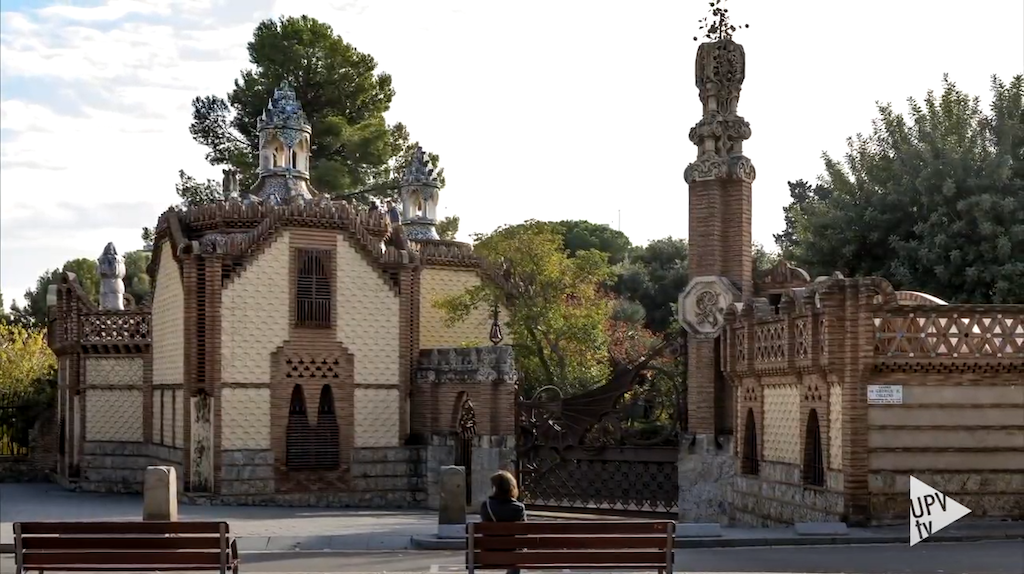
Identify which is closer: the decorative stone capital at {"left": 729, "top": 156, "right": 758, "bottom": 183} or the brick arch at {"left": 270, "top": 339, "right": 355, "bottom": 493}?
the decorative stone capital at {"left": 729, "top": 156, "right": 758, "bottom": 183}

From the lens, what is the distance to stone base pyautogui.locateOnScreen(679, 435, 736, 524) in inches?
933

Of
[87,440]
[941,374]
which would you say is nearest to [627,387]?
[941,374]

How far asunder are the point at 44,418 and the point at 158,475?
16.7 meters

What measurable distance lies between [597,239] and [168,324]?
3960cm

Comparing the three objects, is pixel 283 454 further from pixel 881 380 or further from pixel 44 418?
pixel 881 380

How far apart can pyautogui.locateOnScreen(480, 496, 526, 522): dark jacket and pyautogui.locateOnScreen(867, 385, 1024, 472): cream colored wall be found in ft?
26.1

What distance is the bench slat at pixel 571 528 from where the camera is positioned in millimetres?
11625

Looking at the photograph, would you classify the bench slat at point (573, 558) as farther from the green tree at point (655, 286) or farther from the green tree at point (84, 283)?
the green tree at point (84, 283)

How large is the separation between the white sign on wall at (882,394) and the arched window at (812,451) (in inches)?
50.4

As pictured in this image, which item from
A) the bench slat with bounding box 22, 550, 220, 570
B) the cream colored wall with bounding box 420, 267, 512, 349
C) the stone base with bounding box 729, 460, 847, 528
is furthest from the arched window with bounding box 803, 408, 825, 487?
the cream colored wall with bounding box 420, 267, 512, 349

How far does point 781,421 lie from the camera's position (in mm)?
21031

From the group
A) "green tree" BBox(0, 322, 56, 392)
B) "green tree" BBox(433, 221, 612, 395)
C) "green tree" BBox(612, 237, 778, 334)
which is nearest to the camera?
"green tree" BBox(433, 221, 612, 395)

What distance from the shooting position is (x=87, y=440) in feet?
101

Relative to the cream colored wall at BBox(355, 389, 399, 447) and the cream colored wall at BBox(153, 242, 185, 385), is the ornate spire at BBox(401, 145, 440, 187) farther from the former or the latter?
the cream colored wall at BBox(355, 389, 399, 447)
